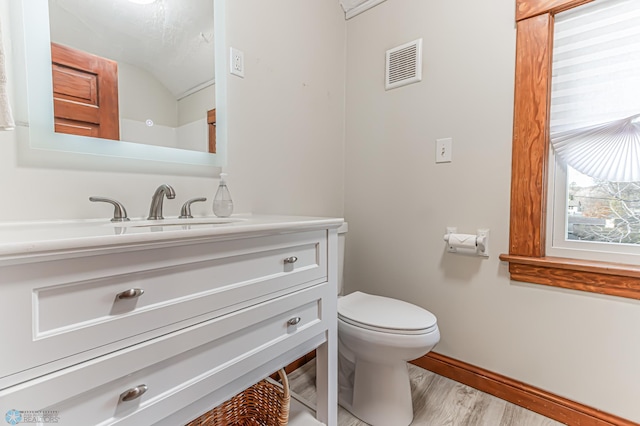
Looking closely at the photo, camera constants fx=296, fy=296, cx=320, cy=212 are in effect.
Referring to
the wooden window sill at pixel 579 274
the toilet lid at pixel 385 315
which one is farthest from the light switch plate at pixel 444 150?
the toilet lid at pixel 385 315

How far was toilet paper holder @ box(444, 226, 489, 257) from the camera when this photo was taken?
4.70ft

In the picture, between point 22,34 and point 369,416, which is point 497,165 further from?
point 22,34

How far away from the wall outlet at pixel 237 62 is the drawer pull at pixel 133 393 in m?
1.22

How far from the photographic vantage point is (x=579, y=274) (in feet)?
4.01

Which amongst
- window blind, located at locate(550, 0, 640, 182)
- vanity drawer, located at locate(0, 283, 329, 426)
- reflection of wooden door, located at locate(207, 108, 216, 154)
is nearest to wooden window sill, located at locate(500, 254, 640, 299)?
window blind, located at locate(550, 0, 640, 182)

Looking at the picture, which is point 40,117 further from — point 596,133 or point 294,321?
point 596,133

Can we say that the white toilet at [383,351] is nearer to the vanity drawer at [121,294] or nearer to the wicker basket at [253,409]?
the wicker basket at [253,409]

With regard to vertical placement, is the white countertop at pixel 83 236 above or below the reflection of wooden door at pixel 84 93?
below

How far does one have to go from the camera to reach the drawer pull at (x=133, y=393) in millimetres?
606

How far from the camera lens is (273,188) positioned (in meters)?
1.52

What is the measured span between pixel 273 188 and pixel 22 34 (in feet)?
3.23

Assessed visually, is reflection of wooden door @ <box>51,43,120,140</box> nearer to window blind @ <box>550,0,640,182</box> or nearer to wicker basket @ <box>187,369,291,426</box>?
wicker basket @ <box>187,369,291,426</box>

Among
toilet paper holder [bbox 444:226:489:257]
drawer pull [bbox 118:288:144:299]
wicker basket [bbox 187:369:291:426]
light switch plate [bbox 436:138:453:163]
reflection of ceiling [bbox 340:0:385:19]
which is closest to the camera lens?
drawer pull [bbox 118:288:144:299]

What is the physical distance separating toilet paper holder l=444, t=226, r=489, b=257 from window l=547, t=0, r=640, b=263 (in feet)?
0.87
